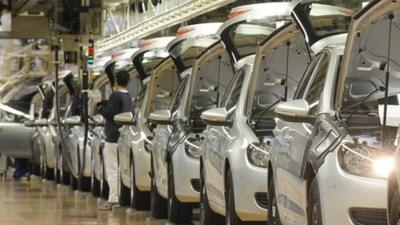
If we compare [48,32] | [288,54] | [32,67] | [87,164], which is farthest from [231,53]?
[32,67]

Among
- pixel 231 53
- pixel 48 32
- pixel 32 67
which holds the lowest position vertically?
pixel 32 67

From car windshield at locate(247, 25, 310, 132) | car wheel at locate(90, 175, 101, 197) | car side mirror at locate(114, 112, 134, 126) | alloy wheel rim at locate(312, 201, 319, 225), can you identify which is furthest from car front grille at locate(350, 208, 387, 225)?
car wheel at locate(90, 175, 101, 197)

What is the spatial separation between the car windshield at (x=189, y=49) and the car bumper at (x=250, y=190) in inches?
149

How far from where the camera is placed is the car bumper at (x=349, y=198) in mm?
7242

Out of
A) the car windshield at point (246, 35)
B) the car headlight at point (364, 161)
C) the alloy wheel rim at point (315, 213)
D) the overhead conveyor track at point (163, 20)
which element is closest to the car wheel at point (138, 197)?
the overhead conveyor track at point (163, 20)

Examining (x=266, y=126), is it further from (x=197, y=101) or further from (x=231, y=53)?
(x=197, y=101)

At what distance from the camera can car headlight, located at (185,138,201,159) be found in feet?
42.5

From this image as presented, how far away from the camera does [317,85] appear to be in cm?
896

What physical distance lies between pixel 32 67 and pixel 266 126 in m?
24.1

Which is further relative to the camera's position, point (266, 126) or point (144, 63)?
point (144, 63)

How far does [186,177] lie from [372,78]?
169 inches

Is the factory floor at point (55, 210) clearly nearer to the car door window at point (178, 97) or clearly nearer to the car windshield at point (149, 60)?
the car door window at point (178, 97)

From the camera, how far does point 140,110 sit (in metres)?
16.0

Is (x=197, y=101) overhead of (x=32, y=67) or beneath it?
overhead
